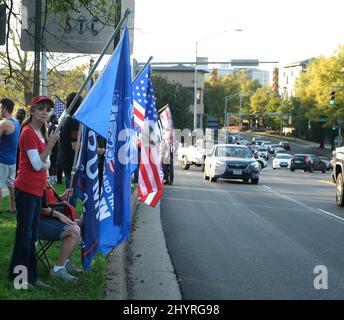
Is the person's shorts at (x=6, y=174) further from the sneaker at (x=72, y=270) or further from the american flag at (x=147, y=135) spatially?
the sneaker at (x=72, y=270)

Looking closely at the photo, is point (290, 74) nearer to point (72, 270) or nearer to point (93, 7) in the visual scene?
point (93, 7)

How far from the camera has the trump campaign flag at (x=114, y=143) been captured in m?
6.85

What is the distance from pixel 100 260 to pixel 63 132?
2241 millimetres

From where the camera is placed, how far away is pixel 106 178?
23.0 feet

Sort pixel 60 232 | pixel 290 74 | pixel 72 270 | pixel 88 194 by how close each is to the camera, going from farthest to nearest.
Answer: pixel 290 74 → pixel 72 270 → pixel 88 194 → pixel 60 232

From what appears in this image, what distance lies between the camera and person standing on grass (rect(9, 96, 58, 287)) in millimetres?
6328

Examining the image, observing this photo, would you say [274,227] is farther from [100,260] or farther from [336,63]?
[336,63]

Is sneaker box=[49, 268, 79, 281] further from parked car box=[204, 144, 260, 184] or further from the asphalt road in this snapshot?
parked car box=[204, 144, 260, 184]

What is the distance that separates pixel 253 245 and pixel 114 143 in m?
4.30

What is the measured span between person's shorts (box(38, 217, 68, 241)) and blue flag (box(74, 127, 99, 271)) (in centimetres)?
24

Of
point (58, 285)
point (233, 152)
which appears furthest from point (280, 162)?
point (58, 285)

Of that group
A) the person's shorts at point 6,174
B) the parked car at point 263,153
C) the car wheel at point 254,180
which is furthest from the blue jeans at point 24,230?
the parked car at point 263,153

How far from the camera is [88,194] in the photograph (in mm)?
6980

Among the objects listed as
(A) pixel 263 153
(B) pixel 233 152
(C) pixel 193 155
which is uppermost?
(B) pixel 233 152
